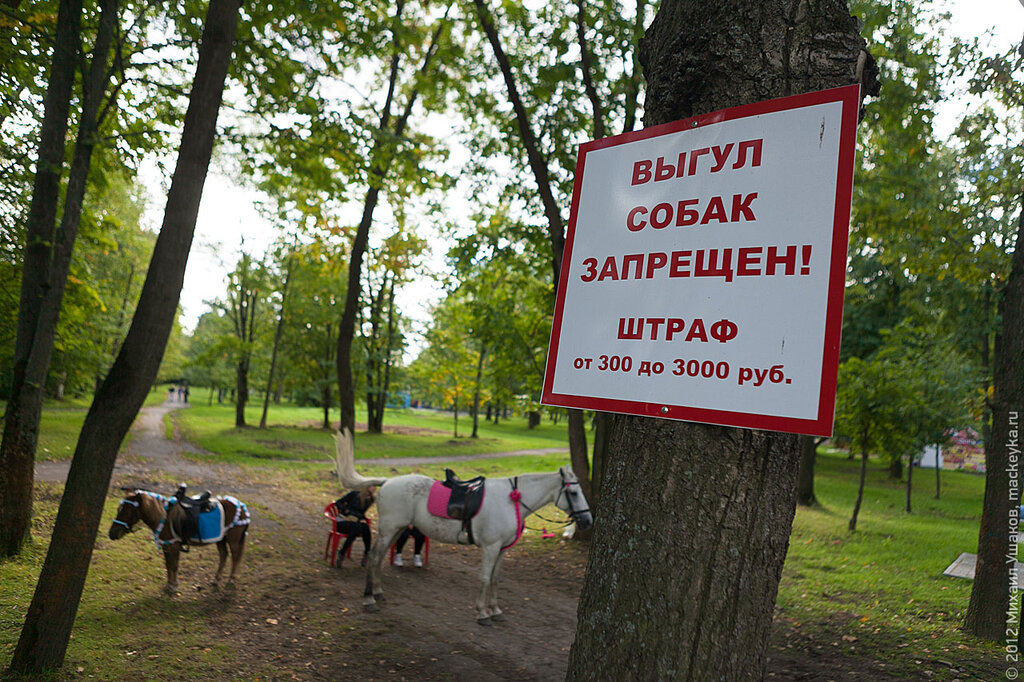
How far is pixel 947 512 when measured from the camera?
17.5 m

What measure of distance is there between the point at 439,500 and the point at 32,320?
5.15 metres

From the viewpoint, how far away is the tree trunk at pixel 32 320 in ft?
22.4

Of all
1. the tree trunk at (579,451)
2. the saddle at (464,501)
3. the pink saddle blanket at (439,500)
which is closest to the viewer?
the saddle at (464,501)

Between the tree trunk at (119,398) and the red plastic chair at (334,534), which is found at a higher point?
the tree trunk at (119,398)

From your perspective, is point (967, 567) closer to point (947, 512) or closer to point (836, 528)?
point (836, 528)

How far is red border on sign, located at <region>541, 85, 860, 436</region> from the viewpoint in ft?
5.37

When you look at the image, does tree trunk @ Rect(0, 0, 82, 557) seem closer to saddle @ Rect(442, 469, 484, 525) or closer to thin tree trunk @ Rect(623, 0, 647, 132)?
saddle @ Rect(442, 469, 484, 525)

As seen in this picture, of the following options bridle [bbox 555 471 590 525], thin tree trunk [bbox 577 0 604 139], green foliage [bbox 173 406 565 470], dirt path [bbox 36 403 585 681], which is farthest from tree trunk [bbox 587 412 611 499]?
green foliage [bbox 173 406 565 470]

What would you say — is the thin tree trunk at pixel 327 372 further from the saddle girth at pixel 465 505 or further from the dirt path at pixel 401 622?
the saddle girth at pixel 465 505

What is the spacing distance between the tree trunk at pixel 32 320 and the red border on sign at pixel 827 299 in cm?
726

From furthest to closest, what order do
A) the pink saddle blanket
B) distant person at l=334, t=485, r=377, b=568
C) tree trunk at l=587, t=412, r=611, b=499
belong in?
tree trunk at l=587, t=412, r=611, b=499
distant person at l=334, t=485, r=377, b=568
the pink saddle blanket

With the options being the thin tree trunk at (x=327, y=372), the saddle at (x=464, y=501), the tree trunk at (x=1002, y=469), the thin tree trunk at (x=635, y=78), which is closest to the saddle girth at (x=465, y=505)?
the saddle at (x=464, y=501)

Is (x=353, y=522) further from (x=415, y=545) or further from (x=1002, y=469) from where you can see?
(x=1002, y=469)

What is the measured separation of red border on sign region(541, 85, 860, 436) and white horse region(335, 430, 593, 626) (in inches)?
230
